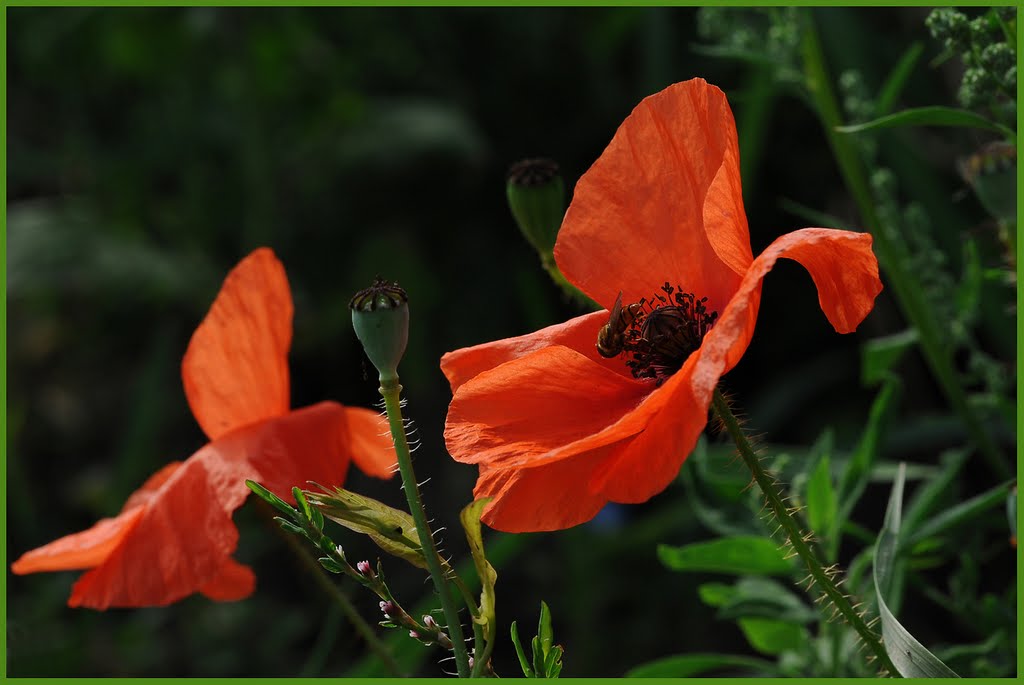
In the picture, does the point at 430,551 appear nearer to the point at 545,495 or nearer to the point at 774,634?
the point at 545,495

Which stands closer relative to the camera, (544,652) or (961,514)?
(544,652)

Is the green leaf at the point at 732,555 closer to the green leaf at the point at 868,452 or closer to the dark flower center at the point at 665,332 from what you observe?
the green leaf at the point at 868,452

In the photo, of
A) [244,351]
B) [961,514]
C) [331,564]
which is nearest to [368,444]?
[244,351]

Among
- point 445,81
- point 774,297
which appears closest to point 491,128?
point 445,81

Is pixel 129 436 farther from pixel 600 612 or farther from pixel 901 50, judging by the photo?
pixel 901 50

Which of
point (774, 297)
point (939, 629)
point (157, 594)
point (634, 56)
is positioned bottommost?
point (939, 629)

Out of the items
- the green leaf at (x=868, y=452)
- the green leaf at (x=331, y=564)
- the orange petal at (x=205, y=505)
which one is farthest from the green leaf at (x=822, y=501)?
the green leaf at (x=331, y=564)
